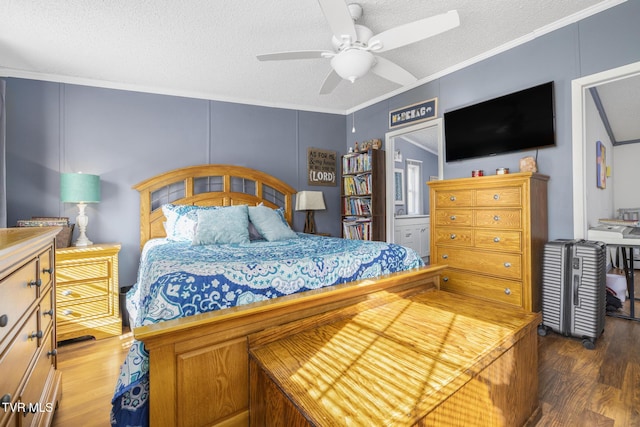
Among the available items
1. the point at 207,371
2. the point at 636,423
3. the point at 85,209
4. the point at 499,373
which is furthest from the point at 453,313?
the point at 85,209

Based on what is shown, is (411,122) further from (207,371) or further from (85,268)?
(85,268)

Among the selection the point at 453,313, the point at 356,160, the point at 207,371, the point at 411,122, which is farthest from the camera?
the point at 356,160

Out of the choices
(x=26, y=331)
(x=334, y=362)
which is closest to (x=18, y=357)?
(x=26, y=331)

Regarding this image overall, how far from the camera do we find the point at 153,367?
3.75ft

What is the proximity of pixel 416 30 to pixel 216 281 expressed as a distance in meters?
1.88

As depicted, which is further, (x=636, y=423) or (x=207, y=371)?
(x=636, y=423)

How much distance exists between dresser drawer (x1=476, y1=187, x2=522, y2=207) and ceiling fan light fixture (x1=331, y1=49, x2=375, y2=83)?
4.96 ft

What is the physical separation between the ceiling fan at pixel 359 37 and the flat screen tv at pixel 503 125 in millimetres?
1235

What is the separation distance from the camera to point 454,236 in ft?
9.37

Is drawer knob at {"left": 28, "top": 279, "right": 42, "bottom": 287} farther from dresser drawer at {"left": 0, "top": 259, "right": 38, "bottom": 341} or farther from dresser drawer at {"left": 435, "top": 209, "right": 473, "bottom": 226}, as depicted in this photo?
dresser drawer at {"left": 435, "top": 209, "right": 473, "bottom": 226}

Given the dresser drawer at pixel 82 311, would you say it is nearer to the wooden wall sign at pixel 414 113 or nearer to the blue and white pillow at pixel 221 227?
the blue and white pillow at pixel 221 227

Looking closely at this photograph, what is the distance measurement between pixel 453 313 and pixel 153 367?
59.8 inches

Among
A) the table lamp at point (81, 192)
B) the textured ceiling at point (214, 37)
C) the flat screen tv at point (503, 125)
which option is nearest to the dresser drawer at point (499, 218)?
the flat screen tv at point (503, 125)

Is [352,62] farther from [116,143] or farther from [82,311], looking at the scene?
[82,311]
